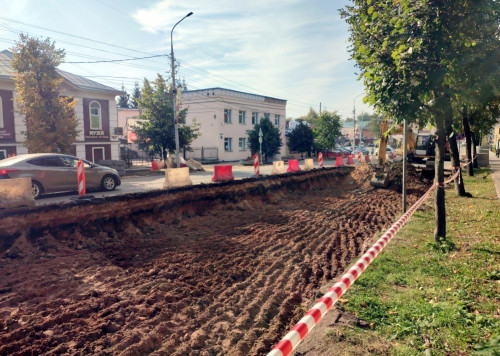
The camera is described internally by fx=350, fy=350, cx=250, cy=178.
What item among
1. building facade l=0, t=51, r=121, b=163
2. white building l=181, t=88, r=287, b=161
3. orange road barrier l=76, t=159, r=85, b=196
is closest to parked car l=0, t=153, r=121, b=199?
orange road barrier l=76, t=159, r=85, b=196

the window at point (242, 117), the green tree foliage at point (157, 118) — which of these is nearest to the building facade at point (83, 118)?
the green tree foliage at point (157, 118)

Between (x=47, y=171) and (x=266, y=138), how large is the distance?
2663 centimetres

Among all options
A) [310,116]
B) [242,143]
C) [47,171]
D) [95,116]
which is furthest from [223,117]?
[310,116]

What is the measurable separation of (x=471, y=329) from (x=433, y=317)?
1.25 feet

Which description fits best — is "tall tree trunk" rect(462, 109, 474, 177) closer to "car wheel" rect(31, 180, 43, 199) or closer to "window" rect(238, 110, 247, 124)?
"car wheel" rect(31, 180, 43, 199)

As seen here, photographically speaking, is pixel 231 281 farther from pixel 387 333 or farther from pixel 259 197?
pixel 259 197

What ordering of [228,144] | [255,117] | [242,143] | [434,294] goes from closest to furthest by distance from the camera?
1. [434,294]
2. [228,144]
3. [242,143]
4. [255,117]

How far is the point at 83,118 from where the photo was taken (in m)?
25.0

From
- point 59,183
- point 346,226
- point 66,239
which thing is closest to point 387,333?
point 346,226

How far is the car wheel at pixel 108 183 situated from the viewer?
14.1m

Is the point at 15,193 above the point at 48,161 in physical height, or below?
below

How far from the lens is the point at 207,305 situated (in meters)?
4.79

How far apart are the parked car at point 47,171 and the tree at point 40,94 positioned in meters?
7.56

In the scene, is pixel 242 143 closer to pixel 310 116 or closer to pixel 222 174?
pixel 222 174
